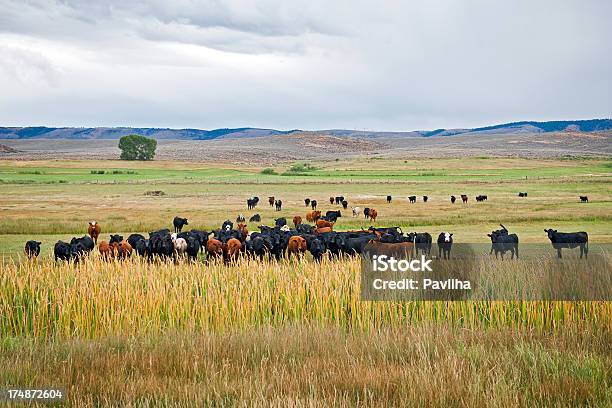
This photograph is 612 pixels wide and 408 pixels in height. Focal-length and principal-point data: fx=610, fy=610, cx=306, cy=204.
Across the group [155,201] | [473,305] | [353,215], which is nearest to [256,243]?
[473,305]

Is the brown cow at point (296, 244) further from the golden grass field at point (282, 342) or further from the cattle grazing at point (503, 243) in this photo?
the golden grass field at point (282, 342)

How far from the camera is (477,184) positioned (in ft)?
239

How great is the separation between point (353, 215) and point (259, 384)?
34574 millimetres

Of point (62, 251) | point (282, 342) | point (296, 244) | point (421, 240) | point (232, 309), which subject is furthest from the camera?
point (421, 240)

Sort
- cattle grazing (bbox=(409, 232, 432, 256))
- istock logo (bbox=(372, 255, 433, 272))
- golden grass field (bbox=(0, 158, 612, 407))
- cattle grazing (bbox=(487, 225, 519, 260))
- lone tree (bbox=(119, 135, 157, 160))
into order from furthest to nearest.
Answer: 1. lone tree (bbox=(119, 135, 157, 160))
2. cattle grazing (bbox=(409, 232, 432, 256))
3. cattle grazing (bbox=(487, 225, 519, 260))
4. istock logo (bbox=(372, 255, 433, 272))
5. golden grass field (bbox=(0, 158, 612, 407))

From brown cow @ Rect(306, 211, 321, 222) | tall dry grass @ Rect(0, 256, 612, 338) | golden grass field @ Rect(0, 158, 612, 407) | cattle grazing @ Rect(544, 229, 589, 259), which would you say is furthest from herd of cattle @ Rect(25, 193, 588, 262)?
brown cow @ Rect(306, 211, 321, 222)

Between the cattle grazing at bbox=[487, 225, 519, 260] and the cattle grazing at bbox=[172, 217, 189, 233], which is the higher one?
the cattle grazing at bbox=[487, 225, 519, 260]

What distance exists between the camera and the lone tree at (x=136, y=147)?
151m

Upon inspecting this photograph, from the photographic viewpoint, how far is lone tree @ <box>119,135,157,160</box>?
151 meters

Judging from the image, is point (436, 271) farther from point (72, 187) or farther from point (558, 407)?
point (72, 187)

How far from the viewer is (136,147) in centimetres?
15125

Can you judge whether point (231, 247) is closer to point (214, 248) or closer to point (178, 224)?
point (214, 248)

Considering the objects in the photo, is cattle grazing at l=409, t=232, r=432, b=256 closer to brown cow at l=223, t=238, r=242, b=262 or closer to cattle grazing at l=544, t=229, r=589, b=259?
cattle grazing at l=544, t=229, r=589, b=259

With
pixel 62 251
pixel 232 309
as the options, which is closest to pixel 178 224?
pixel 62 251
